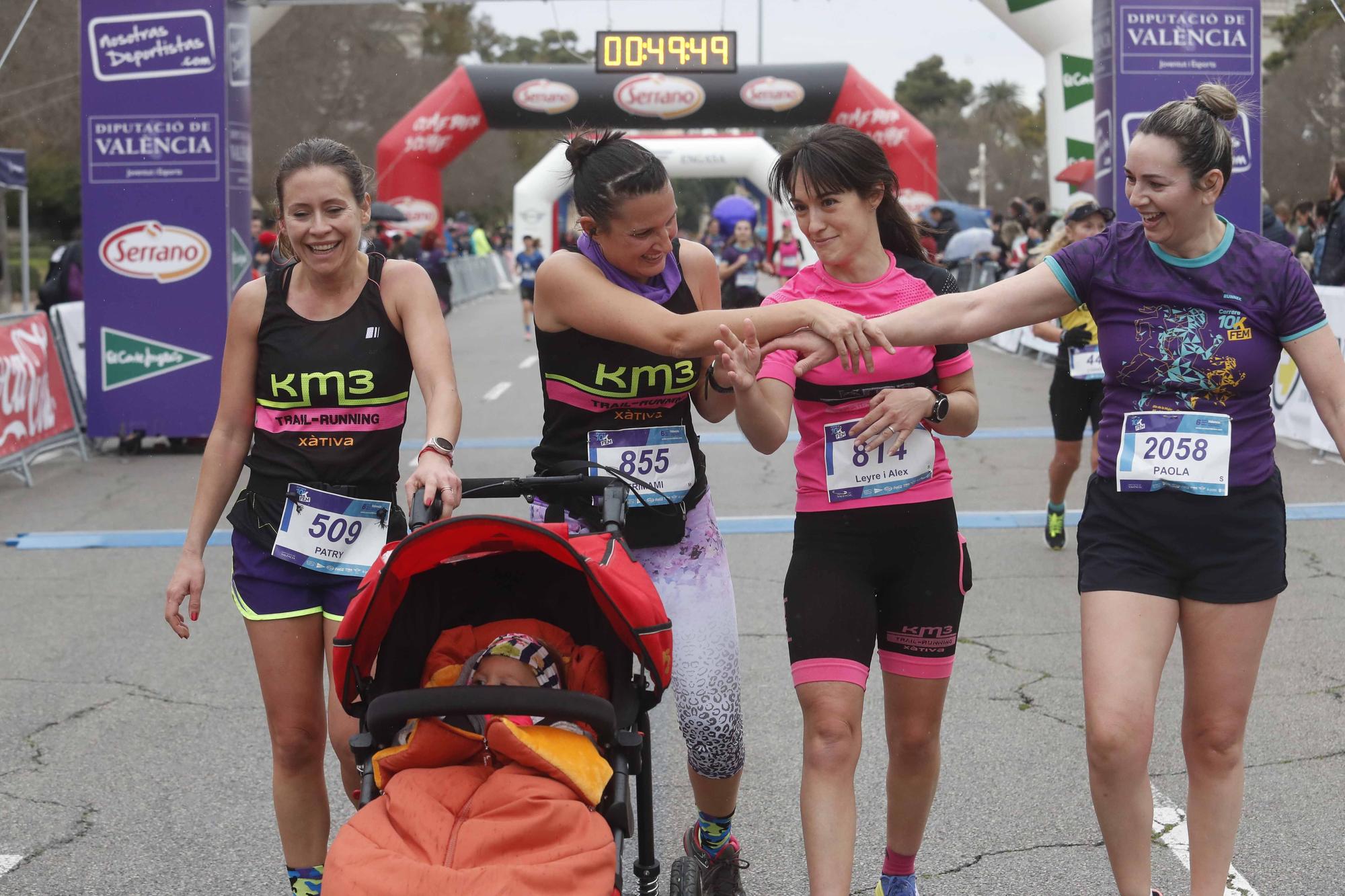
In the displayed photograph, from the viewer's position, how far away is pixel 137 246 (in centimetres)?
1201

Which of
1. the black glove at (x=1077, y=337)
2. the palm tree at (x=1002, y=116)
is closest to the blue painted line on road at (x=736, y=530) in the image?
the black glove at (x=1077, y=337)

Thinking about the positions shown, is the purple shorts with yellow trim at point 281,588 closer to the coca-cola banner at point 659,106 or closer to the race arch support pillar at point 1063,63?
the race arch support pillar at point 1063,63

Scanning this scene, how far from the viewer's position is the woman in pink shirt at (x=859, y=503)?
3.22 metres

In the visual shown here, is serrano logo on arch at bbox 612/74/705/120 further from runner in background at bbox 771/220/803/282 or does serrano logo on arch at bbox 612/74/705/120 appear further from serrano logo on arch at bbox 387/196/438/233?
serrano logo on arch at bbox 387/196/438/233

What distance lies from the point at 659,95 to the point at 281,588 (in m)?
23.4

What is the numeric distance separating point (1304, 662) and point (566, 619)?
3820mm

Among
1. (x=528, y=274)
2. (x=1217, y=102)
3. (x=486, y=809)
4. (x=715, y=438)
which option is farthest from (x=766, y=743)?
(x=528, y=274)

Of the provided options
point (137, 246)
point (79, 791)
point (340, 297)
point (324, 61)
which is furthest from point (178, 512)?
point (324, 61)

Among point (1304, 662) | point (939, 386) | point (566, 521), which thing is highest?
point (939, 386)

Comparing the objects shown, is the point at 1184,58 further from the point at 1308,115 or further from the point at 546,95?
the point at 1308,115

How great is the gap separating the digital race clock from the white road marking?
1866cm

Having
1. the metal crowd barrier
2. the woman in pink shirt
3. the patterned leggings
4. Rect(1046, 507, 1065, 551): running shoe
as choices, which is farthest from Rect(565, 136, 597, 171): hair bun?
the metal crowd barrier

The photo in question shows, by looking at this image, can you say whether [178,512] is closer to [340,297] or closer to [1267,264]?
[340,297]

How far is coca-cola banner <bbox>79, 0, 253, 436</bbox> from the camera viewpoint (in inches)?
470
